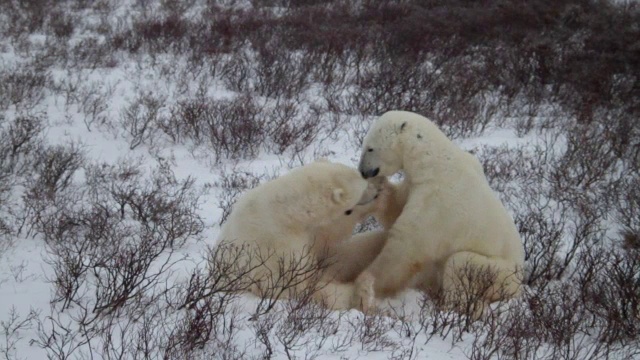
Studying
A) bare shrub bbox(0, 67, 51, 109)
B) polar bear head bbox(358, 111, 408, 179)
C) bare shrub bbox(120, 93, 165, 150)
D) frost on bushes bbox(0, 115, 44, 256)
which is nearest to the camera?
polar bear head bbox(358, 111, 408, 179)

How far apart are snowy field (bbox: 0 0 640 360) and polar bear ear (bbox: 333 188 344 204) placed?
23.9 inches

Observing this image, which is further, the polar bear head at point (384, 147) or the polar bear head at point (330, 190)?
the polar bear head at point (384, 147)

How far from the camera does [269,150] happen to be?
23.1 ft

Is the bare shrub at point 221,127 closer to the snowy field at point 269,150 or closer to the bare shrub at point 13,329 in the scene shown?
the snowy field at point 269,150

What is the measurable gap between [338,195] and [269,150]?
11.7 ft

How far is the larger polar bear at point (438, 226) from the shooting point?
3523mm

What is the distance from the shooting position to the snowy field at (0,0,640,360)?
3.10m

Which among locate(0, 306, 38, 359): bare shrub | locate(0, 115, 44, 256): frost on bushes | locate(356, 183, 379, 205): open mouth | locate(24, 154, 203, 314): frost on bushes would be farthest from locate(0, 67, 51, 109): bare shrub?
locate(356, 183, 379, 205): open mouth

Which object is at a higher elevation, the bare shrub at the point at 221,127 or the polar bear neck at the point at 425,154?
the bare shrub at the point at 221,127

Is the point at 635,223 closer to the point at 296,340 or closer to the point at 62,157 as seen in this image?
the point at 296,340

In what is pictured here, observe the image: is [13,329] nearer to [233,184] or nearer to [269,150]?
[233,184]

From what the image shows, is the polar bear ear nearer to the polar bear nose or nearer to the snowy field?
the polar bear nose

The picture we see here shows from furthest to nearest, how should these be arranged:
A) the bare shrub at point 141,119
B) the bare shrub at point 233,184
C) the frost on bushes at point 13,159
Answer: the bare shrub at point 141,119 < the bare shrub at point 233,184 < the frost on bushes at point 13,159

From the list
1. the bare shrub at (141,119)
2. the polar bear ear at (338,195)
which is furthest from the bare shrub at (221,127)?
the polar bear ear at (338,195)
